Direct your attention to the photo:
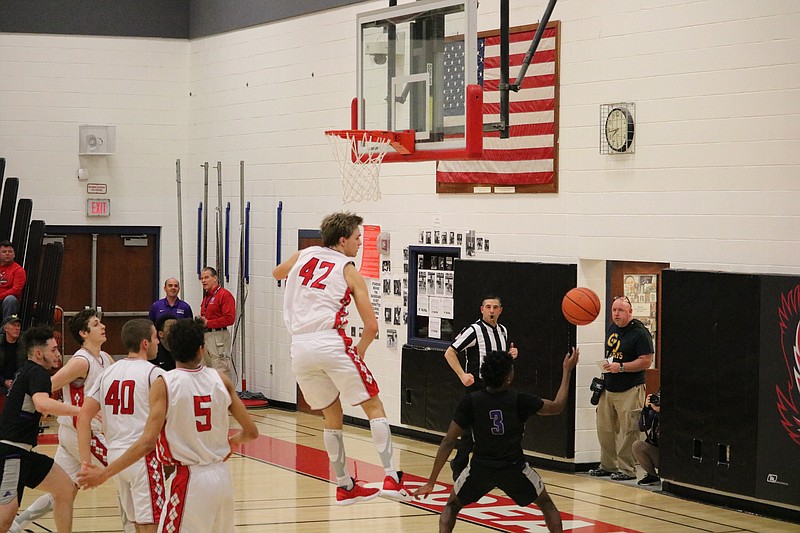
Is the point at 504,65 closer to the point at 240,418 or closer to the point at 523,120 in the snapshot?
the point at 523,120

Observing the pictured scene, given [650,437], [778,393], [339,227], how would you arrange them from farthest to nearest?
[650,437]
[778,393]
[339,227]

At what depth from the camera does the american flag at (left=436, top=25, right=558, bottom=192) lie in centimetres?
1250

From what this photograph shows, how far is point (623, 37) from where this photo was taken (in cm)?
1169

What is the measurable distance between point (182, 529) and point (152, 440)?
51 cm

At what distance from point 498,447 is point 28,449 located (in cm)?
325

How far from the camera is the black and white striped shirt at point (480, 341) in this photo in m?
10.9

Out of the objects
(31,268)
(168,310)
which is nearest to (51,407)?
(31,268)

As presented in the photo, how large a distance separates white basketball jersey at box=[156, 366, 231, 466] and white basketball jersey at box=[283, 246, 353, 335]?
1520mm

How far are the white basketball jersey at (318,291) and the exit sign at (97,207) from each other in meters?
12.1

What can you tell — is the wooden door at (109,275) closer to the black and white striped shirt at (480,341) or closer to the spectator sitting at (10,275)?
the spectator sitting at (10,275)

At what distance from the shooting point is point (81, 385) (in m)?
8.19

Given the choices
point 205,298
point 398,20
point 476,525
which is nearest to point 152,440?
point 476,525

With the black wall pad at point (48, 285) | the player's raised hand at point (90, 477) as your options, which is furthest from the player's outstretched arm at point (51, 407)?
the black wall pad at point (48, 285)

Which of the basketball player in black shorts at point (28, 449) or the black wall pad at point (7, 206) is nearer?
the basketball player in black shorts at point (28, 449)
